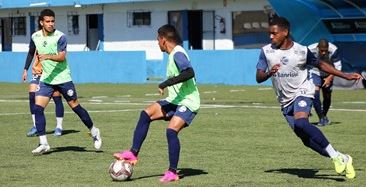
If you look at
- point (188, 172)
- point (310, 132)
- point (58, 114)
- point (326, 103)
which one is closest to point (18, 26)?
point (326, 103)

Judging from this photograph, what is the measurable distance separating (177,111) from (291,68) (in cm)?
141

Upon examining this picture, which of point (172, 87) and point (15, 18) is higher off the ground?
point (172, 87)

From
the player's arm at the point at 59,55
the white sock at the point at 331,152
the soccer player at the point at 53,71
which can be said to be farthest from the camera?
the soccer player at the point at 53,71

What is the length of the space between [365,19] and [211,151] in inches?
808

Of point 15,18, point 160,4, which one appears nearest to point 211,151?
point 160,4

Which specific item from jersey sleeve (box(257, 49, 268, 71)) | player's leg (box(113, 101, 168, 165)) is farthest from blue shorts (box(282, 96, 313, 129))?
player's leg (box(113, 101, 168, 165))

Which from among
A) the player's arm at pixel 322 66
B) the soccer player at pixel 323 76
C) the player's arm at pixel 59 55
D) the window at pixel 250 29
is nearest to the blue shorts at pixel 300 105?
the player's arm at pixel 322 66

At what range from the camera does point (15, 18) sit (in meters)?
56.1

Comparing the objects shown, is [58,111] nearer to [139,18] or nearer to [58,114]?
[58,114]

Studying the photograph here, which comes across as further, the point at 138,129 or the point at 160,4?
the point at 160,4

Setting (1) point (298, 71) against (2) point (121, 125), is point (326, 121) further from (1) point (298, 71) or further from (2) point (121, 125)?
(1) point (298, 71)

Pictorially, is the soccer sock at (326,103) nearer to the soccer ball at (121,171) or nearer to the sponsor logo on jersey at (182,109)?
the sponsor logo on jersey at (182,109)

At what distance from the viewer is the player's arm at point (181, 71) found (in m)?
10.8

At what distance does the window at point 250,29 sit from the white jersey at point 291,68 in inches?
1192
